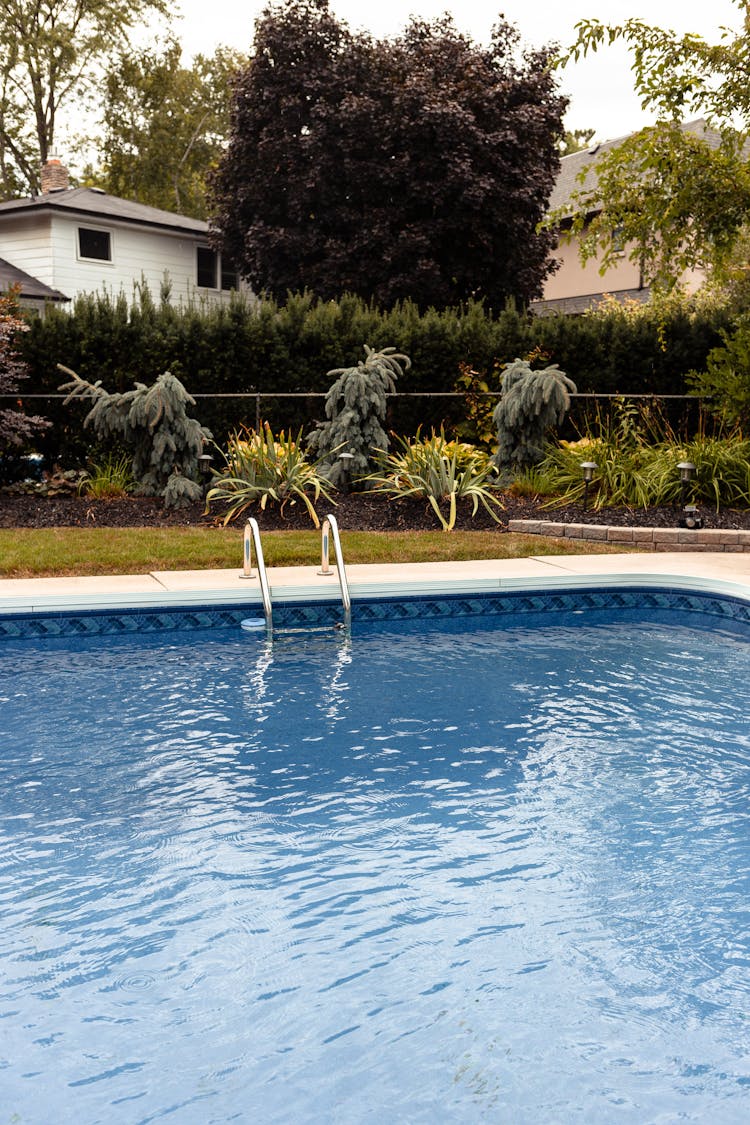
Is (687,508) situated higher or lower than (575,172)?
lower

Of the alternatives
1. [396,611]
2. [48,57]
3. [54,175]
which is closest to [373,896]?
[396,611]

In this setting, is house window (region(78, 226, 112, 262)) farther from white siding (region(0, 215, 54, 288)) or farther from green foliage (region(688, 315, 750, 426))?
green foliage (region(688, 315, 750, 426))

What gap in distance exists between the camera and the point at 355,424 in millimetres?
11844

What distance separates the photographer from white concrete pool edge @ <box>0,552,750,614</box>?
771 centimetres

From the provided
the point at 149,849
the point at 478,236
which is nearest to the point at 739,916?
the point at 149,849

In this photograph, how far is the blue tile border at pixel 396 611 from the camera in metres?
7.60

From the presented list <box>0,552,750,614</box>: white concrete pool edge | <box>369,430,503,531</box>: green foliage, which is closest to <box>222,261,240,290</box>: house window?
<box>369,430,503,531</box>: green foliage

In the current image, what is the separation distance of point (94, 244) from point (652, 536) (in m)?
17.7

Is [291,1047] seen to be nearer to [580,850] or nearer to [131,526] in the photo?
[580,850]

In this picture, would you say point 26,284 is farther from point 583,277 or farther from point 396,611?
point 396,611

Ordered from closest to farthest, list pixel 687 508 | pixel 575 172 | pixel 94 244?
pixel 687 508 < pixel 94 244 < pixel 575 172

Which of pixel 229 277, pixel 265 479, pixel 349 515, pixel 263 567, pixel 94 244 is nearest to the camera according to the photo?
pixel 263 567

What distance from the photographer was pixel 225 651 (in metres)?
7.35

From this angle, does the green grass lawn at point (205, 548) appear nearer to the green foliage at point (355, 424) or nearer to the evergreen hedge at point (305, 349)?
the green foliage at point (355, 424)
